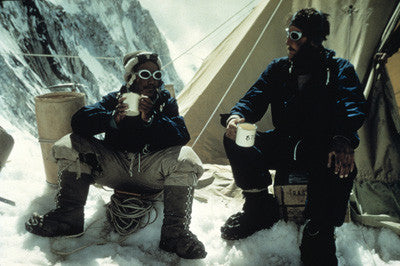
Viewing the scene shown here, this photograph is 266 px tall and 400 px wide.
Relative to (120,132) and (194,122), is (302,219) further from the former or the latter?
(194,122)

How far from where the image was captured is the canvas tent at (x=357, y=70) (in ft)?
8.38

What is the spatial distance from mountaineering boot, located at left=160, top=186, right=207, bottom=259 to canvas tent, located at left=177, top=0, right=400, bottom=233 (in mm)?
1253

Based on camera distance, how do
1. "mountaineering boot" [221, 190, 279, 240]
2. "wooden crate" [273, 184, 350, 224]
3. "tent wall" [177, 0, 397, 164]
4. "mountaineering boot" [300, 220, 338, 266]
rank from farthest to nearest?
1. "tent wall" [177, 0, 397, 164]
2. "wooden crate" [273, 184, 350, 224]
3. "mountaineering boot" [221, 190, 279, 240]
4. "mountaineering boot" [300, 220, 338, 266]

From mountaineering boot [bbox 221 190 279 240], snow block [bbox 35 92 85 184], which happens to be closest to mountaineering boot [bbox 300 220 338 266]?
mountaineering boot [bbox 221 190 279 240]

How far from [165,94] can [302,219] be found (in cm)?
142

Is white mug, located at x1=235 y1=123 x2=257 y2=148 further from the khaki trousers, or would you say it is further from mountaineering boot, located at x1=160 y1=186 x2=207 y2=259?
mountaineering boot, located at x1=160 y1=186 x2=207 y2=259

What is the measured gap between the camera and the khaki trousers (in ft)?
6.16

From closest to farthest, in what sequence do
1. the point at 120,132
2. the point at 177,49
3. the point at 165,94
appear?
1. the point at 120,132
2. the point at 165,94
3. the point at 177,49

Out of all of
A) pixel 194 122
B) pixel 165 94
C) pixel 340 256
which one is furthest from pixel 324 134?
pixel 194 122

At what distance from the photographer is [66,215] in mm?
1842

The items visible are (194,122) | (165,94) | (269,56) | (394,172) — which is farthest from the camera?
(194,122)

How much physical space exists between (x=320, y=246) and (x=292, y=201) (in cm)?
50

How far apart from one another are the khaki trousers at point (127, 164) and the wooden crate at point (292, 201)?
2.28 feet

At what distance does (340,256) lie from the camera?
1.90 m
